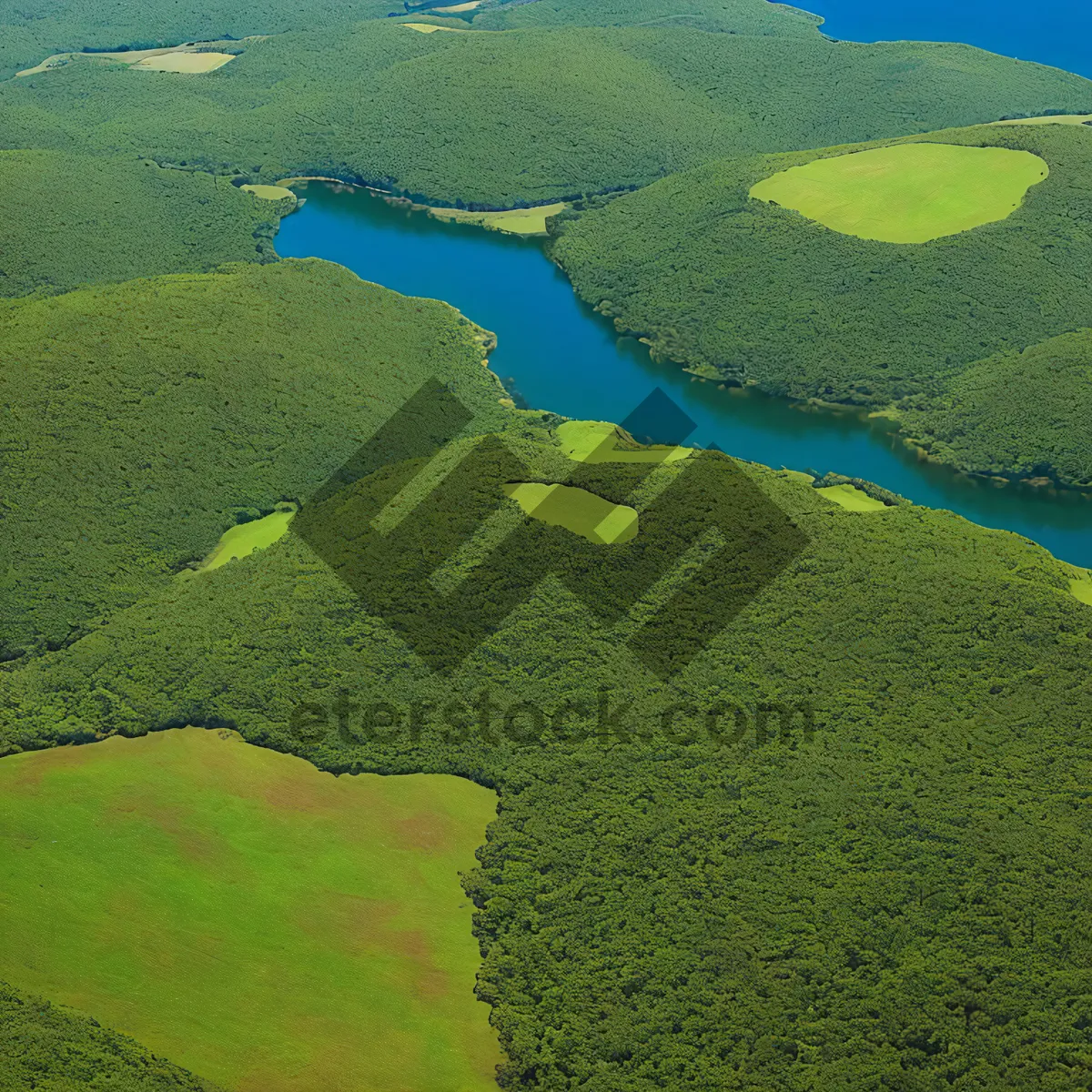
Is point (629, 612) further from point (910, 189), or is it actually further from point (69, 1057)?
point (910, 189)

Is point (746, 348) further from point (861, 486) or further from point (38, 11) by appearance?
point (38, 11)

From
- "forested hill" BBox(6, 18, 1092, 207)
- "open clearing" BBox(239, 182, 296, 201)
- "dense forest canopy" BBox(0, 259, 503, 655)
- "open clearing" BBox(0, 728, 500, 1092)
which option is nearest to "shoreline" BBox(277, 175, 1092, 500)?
"dense forest canopy" BBox(0, 259, 503, 655)

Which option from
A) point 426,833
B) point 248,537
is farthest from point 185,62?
point 426,833

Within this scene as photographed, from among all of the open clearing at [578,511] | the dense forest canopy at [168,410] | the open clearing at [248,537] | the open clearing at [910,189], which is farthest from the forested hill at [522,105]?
the open clearing at [578,511]

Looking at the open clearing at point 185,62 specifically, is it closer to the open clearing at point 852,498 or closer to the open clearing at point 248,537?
the open clearing at point 248,537

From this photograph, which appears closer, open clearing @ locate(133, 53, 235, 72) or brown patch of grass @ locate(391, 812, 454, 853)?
brown patch of grass @ locate(391, 812, 454, 853)

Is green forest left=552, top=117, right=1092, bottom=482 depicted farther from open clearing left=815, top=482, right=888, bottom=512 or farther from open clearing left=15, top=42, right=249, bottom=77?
open clearing left=15, top=42, right=249, bottom=77
